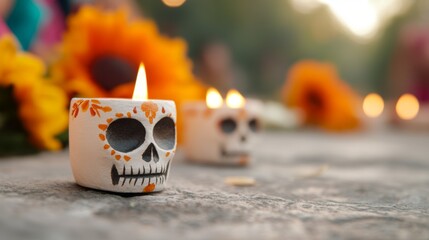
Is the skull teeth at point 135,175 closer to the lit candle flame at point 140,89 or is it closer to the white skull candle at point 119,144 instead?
the white skull candle at point 119,144

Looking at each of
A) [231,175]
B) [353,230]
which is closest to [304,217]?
[353,230]

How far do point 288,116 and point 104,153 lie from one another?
194cm

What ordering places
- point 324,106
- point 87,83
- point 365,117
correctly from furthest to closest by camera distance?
point 365,117 → point 324,106 → point 87,83

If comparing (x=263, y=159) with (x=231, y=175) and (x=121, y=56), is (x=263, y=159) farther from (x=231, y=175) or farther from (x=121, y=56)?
(x=121, y=56)

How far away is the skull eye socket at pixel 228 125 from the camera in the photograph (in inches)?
41.6

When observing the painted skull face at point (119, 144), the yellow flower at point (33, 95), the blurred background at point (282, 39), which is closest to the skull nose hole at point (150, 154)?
the painted skull face at point (119, 144)

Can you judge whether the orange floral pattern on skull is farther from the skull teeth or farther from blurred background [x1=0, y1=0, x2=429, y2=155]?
blurred background [x1=0, y1=0, x2=429, y2=155]

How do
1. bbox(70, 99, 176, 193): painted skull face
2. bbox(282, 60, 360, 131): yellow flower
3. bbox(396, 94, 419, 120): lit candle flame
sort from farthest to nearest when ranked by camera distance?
bbox(396, 94, 419, 120): lit candle flame
bbox(282, 60, 360, 131): yellow flower
bbox(70, 99, 176, 193): painted skull face

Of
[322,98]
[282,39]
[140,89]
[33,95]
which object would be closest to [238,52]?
[282,39]

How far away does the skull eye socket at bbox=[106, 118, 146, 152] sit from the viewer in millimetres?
615

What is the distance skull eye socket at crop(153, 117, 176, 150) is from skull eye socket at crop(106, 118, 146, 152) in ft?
0.08

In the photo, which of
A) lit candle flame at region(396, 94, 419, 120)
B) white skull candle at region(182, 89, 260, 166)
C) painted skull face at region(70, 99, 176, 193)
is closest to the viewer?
painted skull face at region(70, 99, 176, 193)

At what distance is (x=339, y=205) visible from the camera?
629 mm

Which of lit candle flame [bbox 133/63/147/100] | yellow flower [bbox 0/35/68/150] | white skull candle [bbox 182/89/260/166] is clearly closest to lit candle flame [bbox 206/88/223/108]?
white skull candle [bbox 182/89/260/166]
